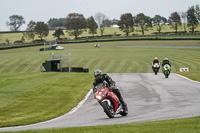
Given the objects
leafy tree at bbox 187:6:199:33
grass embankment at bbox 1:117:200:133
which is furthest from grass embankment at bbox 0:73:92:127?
leafy tree at bbox 187:6:199:33

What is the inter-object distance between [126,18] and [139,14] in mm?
12682

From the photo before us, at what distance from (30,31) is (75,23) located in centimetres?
2052

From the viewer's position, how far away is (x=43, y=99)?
69.3ft

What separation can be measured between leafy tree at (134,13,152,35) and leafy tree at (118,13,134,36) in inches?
251

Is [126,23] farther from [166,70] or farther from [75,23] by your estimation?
[166,70]

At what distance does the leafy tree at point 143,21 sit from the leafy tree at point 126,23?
6.39 meters

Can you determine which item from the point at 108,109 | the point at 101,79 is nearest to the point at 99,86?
the point at 101,79

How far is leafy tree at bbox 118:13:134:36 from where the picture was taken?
591 ft

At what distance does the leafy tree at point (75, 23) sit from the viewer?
178 metres

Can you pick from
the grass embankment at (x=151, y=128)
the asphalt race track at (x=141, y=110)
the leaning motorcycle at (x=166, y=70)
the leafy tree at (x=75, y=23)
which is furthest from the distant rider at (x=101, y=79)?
the leafy tree at (x=75, y=23)

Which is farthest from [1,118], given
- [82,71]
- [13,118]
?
[82,71]

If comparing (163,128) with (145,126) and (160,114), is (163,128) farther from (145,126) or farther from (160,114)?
(160,114)

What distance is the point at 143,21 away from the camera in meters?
188

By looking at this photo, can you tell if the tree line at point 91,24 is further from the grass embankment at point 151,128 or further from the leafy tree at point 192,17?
the grass embankment at point 151,128
